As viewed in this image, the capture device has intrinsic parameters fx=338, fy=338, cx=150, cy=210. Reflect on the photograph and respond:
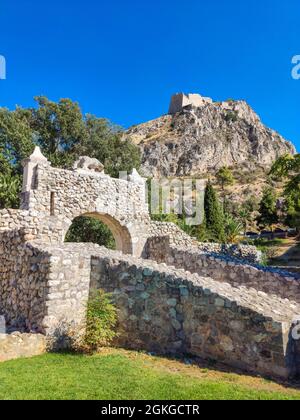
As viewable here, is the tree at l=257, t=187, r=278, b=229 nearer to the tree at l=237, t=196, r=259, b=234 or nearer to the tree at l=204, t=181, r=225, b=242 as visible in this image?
the tree at l=237, t=196, r=259, b=234

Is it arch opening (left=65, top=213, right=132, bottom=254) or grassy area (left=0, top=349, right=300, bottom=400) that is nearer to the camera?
grassy area (left=0, top=349, right=300, bottom=400)

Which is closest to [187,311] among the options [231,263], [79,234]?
[231,263]

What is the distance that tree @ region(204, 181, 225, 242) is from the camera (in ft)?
110

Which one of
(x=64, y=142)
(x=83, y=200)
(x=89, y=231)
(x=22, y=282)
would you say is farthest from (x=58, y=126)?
(x=22, y=282)

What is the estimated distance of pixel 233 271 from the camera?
1036 cm

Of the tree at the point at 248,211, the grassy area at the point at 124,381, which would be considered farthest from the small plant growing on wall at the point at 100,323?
the tree at the point at 248,211

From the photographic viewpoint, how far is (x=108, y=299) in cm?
638

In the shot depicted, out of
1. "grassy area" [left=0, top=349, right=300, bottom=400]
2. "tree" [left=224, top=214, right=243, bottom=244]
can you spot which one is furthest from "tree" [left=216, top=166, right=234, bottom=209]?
"grassy area" [left=0, top=349, right=300, bottom=400]

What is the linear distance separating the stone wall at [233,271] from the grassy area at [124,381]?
14.7 feet

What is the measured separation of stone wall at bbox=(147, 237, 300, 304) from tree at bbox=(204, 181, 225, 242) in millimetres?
20310

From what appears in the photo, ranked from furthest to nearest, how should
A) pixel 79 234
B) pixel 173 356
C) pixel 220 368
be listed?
pixel 79 234
pixel 173 356
pixel 220 368
